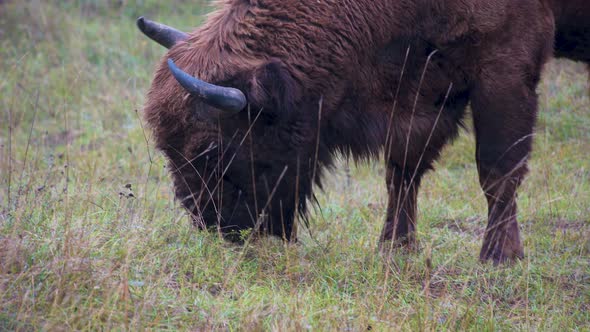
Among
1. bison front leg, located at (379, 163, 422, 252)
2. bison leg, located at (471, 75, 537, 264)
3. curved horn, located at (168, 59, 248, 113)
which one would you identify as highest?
curved horn, located at (168, 59, 248, 113)

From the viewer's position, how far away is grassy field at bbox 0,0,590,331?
3416 millimetres

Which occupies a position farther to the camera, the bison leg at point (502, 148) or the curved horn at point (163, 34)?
the curved horn at point (163, 34)

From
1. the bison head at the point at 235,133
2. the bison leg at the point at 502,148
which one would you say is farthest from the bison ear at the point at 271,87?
the bison leg at the point at 502,148

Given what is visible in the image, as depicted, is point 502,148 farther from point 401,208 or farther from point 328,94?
point 328,94

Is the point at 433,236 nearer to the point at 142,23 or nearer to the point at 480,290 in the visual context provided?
the point at 480,290

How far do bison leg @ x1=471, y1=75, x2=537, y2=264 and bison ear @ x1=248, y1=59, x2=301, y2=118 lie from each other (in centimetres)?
123

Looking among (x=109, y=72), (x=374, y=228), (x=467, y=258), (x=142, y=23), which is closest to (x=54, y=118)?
(x=109, y=72)

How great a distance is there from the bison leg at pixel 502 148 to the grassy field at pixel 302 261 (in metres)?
0.19

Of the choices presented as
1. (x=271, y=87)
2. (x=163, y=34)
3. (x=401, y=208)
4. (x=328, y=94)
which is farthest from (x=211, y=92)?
(x=401, y=208)

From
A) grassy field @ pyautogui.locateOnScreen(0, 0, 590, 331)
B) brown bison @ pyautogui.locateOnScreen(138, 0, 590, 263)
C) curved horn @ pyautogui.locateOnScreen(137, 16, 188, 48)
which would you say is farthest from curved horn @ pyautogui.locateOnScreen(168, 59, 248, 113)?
curved horn @ pyautogui.locateOnScreen(137, 16, 188, 48)

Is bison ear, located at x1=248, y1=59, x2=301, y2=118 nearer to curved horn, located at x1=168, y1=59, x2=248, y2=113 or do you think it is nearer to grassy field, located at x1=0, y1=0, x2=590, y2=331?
curved horn, located at x1=168, y1=59, x2=248, y2=113

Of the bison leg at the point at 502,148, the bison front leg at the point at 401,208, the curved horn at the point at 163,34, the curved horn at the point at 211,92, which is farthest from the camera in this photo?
the bison front leg at the point at 401,208

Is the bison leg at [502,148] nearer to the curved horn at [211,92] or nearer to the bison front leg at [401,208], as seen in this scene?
the bison front leg at [401,208]

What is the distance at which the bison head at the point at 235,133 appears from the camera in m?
4.38
